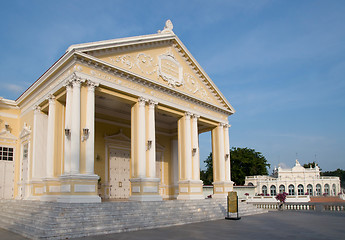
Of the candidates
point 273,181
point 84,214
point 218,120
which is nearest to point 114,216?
point 84,214

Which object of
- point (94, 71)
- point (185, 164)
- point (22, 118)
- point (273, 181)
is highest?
point (94, 71)

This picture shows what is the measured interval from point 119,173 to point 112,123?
3.14 metres

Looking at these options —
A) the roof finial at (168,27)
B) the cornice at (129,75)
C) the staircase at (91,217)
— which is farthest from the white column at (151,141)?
the roof finial at (168,27)

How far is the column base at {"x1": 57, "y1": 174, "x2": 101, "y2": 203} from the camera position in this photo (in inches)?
473

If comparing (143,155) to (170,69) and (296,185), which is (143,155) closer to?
(170,69)

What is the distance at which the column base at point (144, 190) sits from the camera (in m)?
14.6

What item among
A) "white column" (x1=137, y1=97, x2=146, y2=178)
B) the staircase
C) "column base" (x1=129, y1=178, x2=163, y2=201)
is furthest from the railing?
"white column" (x1=137, y1=97, x2=146, y2=178)

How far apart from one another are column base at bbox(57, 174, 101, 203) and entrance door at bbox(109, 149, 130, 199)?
660 cm

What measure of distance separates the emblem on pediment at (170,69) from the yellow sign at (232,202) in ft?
22.7

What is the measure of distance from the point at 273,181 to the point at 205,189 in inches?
1310

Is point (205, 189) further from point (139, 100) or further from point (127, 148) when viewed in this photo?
point (139, 100)

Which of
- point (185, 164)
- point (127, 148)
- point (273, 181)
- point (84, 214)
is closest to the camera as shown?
point (84, 214)

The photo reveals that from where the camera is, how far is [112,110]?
1928 centimetres

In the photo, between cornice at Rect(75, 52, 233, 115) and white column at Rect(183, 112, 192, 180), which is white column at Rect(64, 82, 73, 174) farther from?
white column at Rect(183, 112, 192, 180)
